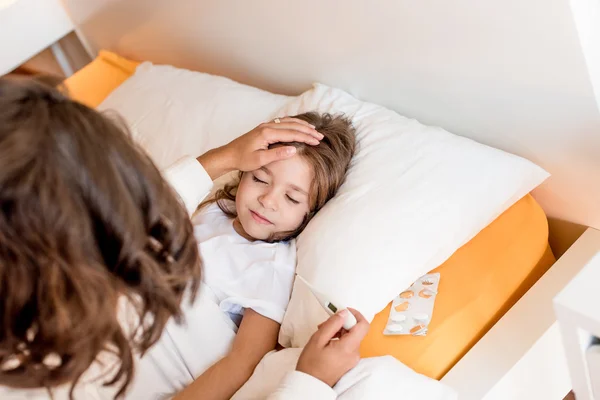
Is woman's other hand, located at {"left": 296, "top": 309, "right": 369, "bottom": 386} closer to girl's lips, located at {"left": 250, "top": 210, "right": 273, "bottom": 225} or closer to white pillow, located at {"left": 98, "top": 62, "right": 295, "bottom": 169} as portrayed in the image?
girl's lips, located at {"left": 250, "top": 210, "right": 273, "bottom": 225}

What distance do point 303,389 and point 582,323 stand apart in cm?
35

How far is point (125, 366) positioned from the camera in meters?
0.68

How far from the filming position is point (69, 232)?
0.58 meters

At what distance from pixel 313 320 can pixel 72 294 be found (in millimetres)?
453

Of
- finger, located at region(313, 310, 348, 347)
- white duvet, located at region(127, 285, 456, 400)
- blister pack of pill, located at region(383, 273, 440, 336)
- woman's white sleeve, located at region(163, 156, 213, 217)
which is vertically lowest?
blister pack of pill, located at region(383, 273, 440, 336)

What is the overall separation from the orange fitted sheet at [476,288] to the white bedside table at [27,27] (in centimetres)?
151

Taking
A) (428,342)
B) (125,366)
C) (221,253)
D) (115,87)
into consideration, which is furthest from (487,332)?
(115,87)

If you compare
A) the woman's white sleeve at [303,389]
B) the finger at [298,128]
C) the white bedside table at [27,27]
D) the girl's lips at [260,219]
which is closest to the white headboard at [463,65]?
the finger at [298,128]

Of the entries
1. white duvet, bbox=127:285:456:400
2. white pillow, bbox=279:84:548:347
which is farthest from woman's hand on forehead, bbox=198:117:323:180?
white duvet, bbox=127:285:456:400

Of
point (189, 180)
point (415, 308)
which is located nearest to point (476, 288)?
point (415, 308)

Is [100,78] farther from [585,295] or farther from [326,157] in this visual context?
[585,295]

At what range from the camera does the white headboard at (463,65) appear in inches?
39.0

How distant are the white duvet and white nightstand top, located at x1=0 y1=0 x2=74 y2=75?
1.28m

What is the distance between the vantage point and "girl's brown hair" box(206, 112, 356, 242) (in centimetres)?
115
